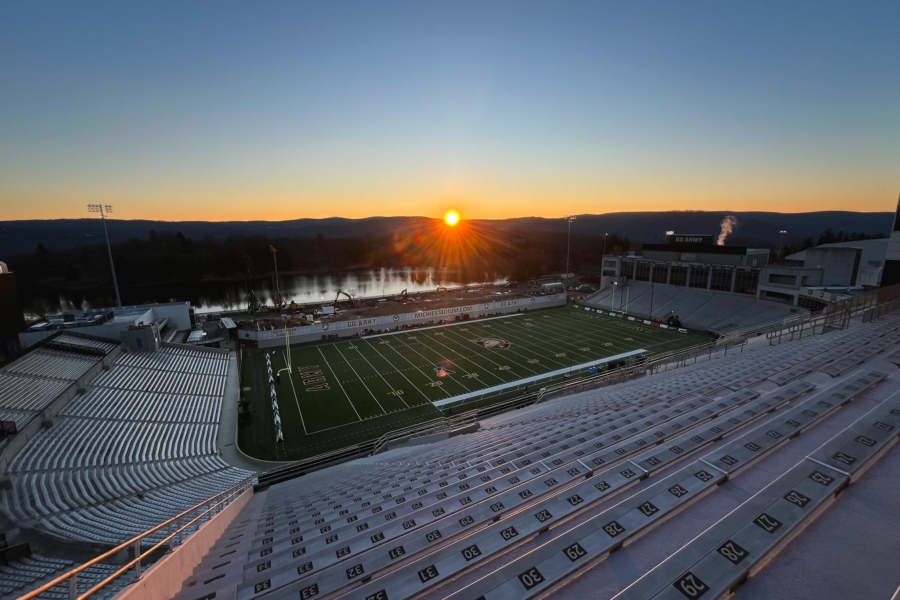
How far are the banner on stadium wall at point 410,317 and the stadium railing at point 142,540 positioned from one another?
809 inches

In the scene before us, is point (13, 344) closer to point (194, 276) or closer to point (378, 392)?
point (378, 392)

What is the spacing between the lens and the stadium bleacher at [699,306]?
3459 cm

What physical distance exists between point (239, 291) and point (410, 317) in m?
63.2

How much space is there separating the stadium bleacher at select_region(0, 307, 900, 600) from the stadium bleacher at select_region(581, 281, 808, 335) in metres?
25.7

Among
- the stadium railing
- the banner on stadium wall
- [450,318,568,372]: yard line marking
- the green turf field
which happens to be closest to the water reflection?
the banner on stadium wall

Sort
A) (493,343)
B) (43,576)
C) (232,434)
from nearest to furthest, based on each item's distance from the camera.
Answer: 1. (43,576)
2. (232,434)
3. (493,343)

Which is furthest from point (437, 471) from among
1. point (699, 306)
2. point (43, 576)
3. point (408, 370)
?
point (699, 306)

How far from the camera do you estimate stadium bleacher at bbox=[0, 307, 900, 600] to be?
3.15m

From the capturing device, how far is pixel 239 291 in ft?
275

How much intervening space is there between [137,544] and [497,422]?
46.8 ft

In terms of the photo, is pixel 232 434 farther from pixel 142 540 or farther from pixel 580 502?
pixel 580 502

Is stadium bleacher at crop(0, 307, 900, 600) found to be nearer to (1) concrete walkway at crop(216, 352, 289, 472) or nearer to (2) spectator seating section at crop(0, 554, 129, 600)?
(2) spectator seating section at crop(0, 554, 129, 600)

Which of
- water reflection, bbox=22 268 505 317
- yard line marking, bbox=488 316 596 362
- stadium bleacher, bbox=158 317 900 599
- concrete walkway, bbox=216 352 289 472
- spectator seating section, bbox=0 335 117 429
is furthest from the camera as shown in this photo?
water reflection, bbox=22 268 505 317

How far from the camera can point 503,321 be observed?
3903cm
